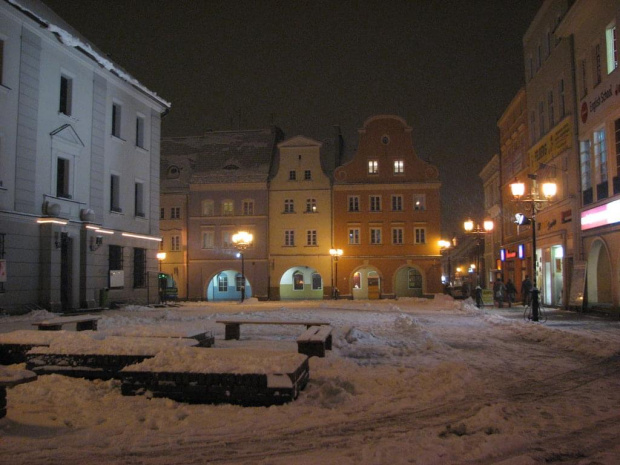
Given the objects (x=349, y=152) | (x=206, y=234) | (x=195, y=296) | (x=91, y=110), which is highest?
(x=349, y=152)

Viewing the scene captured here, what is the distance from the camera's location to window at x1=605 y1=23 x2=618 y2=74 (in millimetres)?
21422

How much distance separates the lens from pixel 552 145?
1121 inches

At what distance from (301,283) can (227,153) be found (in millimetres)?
13719

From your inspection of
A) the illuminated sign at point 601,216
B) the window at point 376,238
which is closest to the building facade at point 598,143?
the illuminated sign at point 601,216

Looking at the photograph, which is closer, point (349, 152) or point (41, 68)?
point (41, 68)

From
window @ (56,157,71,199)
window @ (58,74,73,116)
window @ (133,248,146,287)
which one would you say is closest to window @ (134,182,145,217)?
window @ (133,248,146,287)

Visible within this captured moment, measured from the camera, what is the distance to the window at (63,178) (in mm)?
25109

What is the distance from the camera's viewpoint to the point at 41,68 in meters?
23.5

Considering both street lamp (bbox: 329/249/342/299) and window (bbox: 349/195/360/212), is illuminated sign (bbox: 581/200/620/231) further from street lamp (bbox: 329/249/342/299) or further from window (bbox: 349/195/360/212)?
window (bbox: 349/195/360/212)

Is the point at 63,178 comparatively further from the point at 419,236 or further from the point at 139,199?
the point at 419,236

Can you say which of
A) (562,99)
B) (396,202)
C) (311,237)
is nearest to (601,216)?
(562,99)

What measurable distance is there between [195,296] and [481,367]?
1645 inches

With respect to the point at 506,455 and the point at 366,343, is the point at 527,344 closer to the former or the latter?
the point at 366,343

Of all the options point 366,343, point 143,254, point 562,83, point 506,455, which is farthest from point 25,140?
point 562,83
